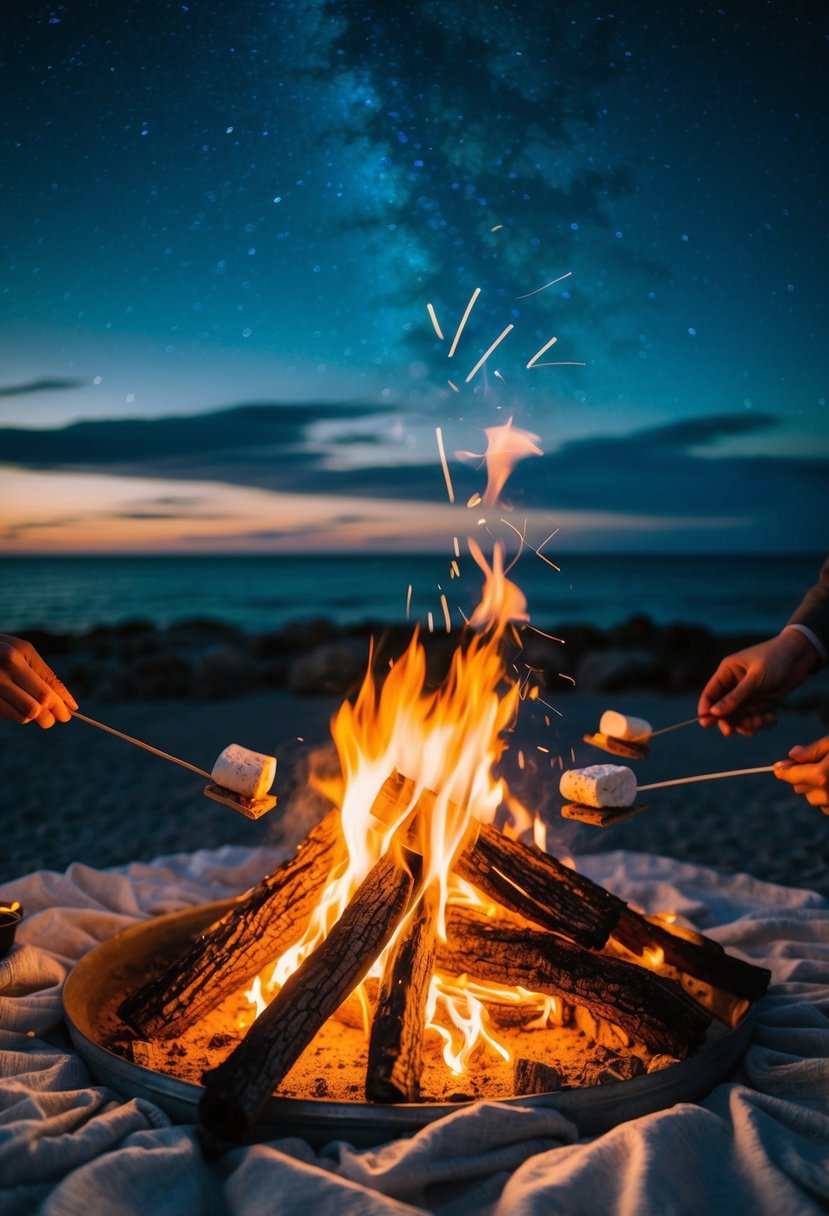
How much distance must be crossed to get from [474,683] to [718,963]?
41.4 inches

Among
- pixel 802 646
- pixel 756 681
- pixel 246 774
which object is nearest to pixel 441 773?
pixel 246 774

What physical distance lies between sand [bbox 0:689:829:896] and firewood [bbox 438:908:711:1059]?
0.91 meters

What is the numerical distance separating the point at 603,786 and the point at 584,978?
1.65 feet

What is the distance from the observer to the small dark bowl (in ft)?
8.77

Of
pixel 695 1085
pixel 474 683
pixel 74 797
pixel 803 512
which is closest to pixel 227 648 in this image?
pixel 74 797

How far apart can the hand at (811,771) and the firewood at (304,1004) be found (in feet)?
3.39

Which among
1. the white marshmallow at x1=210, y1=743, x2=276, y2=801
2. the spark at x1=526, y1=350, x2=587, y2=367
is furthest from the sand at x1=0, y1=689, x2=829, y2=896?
the spark at x1=526, y1=350, x2=587, y2=367

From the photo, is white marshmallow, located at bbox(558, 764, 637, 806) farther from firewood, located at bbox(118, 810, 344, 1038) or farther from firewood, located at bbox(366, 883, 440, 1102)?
firewood, located at bbox(118, 810, 344, 1038)

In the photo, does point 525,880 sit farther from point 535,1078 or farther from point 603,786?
point 535,1078

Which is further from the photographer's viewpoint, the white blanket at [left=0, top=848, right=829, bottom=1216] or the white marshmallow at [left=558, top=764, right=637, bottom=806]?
the white marshmallow at [left=558, top=764, right=637, bottom=806]

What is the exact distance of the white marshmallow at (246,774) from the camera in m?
2.41

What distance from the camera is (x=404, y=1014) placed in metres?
2.14

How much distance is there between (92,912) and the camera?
10.3ft

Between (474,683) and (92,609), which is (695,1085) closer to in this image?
(474,683)
